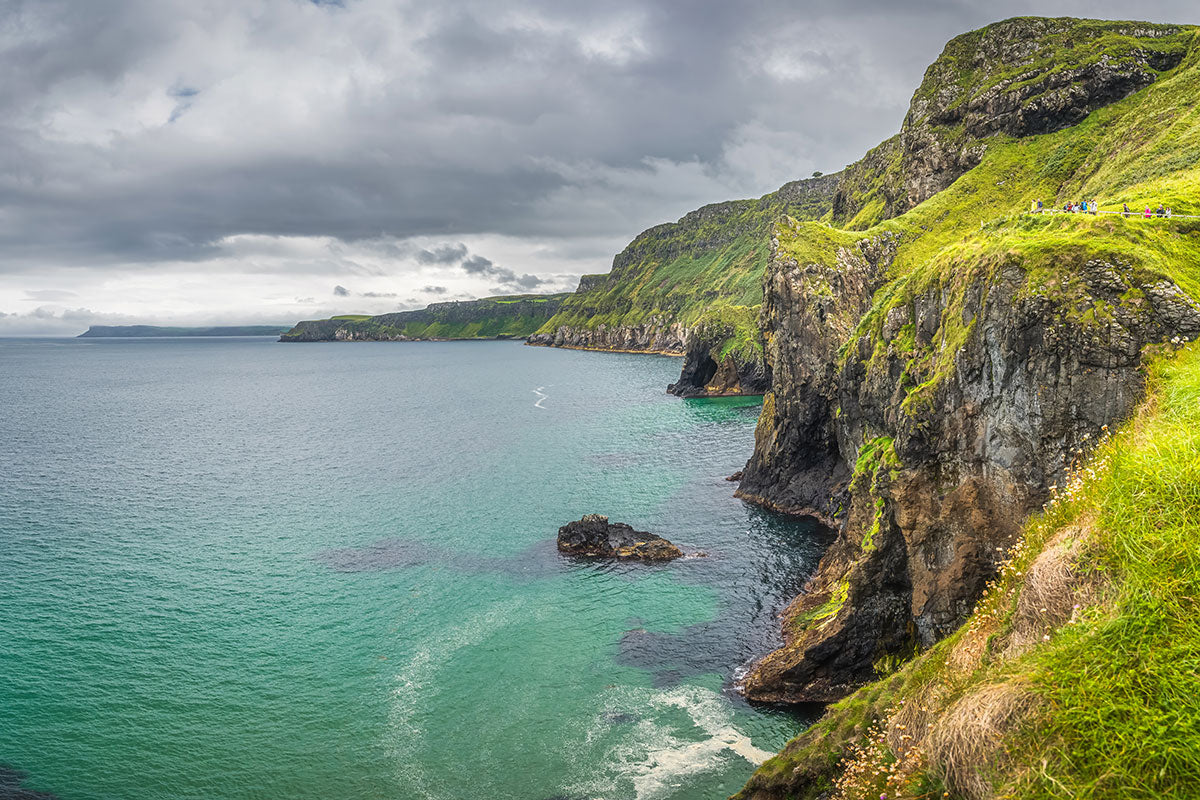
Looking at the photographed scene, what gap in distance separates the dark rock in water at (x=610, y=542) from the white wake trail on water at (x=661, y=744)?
17412mm

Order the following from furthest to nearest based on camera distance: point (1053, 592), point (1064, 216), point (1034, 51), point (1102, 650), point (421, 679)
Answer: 1. point (1034, 51)
2. point (421, 679)
3. point (1064, 216)
4. point (1053, 592)
5. point (1102, 650)

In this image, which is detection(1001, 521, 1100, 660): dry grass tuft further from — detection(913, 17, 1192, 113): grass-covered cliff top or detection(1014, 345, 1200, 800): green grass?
detection(913, 17, 1192, 113): grass-covered cliff top

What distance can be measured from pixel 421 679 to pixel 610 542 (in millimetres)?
21110

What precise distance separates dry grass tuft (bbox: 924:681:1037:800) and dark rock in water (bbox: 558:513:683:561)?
132 feet

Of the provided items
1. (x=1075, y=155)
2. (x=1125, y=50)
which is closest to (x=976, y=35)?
(x=1125, y=50)

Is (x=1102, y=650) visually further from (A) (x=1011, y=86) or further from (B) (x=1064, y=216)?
(A) (x=1011, y=86)

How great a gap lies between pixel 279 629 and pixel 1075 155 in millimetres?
82966

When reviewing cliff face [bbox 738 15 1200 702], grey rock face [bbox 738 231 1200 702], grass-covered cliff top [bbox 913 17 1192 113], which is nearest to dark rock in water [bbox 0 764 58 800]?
cliff face [bbox 738 15 1200 702]

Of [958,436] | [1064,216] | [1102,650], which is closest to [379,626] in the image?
[958,436]

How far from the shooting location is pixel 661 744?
30.6 m

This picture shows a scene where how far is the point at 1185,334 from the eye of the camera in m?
22.7

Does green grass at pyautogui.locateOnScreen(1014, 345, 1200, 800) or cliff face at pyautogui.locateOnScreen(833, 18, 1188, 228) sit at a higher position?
cliff face at pyautogui.locateOnScreen(833, 18, 1188, 228)

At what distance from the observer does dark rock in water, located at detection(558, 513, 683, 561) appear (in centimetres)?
5212

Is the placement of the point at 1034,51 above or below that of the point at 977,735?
above
